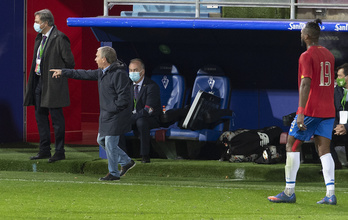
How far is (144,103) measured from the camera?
10695mm

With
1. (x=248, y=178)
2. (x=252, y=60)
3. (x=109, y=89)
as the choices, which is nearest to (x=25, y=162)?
(x=109, y=89)

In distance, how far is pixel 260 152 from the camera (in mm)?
10484

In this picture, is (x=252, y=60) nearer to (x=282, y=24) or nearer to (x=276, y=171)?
(x=282, y=24)

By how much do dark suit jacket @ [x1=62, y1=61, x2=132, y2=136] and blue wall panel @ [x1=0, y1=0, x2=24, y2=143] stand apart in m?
4.62

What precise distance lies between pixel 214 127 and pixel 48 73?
8.21 ft

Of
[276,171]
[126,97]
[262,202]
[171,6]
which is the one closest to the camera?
[262,202]

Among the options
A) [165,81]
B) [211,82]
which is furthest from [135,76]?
[211,82]

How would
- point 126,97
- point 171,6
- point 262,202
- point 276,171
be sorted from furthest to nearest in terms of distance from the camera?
point 171,6
point 276,171
point 126,97
point 262,202

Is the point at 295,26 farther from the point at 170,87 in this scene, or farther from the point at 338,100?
the point at 170,87

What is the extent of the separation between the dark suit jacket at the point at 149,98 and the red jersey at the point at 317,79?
142 inches

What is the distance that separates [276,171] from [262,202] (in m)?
2.35

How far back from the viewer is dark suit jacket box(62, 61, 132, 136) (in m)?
8.84

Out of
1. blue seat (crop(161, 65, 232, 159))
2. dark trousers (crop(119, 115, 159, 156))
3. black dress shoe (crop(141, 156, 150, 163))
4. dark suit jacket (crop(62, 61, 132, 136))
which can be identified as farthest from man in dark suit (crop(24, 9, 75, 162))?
blue seat (crop(161, 65, 232, 159))

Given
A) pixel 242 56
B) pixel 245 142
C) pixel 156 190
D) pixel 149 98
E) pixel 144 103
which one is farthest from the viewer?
pixel 242 56
